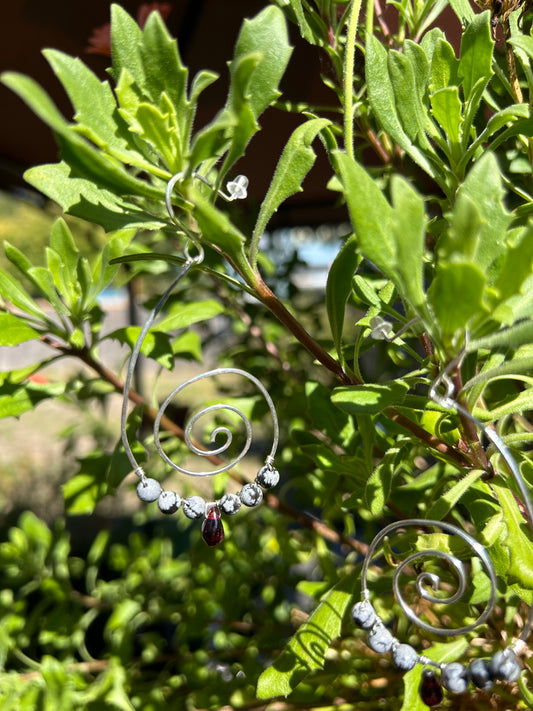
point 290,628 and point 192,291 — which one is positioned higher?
point 192,291

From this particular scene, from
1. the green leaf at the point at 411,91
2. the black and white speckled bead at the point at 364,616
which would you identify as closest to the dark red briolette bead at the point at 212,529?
the black and white speckled bead at the point at 364,616

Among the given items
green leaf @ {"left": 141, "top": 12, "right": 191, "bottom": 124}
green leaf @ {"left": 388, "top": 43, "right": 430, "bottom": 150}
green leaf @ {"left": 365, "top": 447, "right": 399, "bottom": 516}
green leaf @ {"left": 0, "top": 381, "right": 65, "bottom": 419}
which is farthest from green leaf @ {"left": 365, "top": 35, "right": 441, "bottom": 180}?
green leaf @ {"left": 0, "top": 381, "right": 65, "bottom": 419}

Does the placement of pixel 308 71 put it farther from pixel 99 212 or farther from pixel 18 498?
pixel 18 498

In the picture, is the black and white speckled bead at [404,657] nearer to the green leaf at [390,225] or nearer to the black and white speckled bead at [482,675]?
the black and white speckled bead at [482,675]

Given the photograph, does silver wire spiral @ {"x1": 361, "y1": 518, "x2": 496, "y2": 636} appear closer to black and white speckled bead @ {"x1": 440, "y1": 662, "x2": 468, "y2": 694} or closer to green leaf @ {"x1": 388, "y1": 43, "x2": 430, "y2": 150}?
black and white speckled bead @ {"x1": 440, "y1": 662, "x2": 468, "y2": 694}

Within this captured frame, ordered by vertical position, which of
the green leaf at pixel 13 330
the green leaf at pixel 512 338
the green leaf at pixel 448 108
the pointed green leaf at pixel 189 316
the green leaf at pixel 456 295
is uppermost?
the green leaf at pixel 448 108

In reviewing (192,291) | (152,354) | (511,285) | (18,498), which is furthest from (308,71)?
(18,498)
